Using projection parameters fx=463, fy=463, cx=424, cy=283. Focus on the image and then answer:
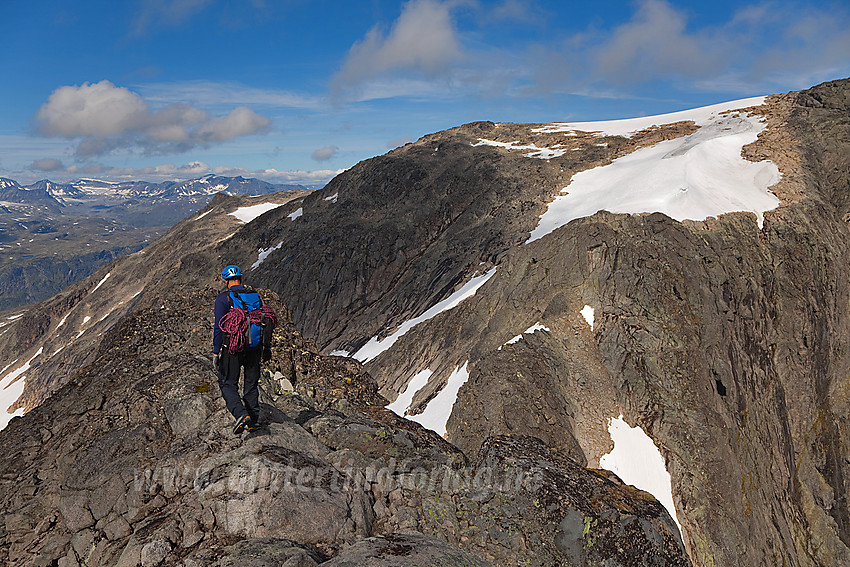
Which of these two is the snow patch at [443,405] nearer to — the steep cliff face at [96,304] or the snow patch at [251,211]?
the steep cliff face at [96,304]

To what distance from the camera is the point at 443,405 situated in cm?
2922

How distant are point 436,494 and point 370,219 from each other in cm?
6331

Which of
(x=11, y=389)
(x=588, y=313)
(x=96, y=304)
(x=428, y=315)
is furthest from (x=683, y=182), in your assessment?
(x=96, y=304)

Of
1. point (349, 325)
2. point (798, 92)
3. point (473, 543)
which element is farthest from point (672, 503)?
point (798, 92)

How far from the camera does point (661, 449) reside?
26.3 meters

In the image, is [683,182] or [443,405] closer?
[443,405]

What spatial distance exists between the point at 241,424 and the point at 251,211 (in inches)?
4864

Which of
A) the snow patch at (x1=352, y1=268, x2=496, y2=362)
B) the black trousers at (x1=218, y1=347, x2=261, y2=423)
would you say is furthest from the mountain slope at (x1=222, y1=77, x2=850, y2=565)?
the black trousers at (x1=218, y1=347, x2=261, y2=423)

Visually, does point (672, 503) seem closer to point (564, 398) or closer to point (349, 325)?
A: point (564, 398)

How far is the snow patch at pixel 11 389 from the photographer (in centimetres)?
7262

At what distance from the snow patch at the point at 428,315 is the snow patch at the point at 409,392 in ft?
28.8

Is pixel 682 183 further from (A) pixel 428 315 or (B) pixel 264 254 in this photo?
(B) pixel 264 254

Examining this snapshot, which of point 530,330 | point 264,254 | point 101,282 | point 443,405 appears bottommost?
point 443,405

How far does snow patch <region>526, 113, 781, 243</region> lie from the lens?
39156 mm
